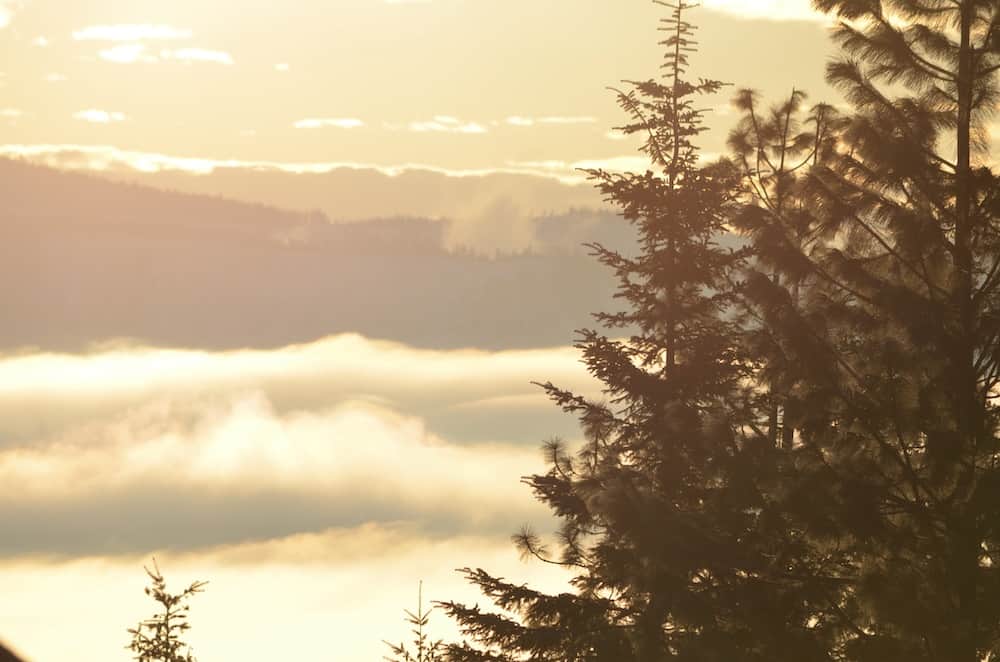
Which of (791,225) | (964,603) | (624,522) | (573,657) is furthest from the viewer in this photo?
(791,225)

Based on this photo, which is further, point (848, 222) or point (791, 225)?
point (791, 225)

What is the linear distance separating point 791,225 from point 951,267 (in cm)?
689

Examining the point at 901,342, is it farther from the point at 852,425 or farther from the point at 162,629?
the point at 162,629

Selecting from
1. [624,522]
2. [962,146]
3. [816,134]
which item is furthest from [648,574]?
[816,134]

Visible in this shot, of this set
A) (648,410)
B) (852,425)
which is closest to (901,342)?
(852,425)

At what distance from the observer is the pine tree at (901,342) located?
20.4m

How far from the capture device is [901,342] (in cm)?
2095

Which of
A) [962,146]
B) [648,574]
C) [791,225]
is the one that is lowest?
[648,574]

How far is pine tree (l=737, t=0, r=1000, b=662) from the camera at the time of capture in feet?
66.9

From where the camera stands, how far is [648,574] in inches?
883

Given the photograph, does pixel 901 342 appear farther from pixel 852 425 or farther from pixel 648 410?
pixel 648 410

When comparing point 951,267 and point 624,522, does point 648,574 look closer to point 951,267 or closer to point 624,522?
point 624,522

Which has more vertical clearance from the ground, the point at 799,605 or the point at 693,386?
the point at 693,386

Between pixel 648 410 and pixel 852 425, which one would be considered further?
pixel 648 410
